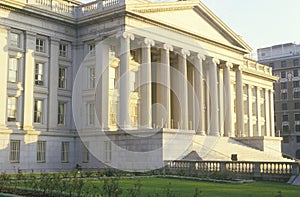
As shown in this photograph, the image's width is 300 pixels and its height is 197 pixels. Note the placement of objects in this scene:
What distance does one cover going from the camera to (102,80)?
45.0 metres

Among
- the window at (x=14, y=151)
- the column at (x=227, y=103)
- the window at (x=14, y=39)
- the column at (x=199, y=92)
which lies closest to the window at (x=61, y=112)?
the window at (x=14, y=151)

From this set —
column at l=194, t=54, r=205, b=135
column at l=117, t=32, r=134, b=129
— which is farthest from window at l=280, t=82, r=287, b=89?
column at l=117, t=32, r=134, b=129

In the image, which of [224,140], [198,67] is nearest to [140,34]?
[198,67]

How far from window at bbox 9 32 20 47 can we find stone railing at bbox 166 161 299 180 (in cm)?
1925

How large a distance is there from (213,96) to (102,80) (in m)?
16.9

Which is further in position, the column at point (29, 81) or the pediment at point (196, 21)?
the pediment at point (196, 21)

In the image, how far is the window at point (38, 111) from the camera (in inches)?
1740

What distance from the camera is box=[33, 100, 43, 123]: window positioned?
44.2 meters

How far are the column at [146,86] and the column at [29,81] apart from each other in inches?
420

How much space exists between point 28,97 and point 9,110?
211 cm

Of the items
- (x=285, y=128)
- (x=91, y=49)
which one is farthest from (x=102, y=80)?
(x=285, y=128)

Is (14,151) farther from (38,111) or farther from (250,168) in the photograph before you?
(250,168)

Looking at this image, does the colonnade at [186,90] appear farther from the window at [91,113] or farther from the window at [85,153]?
the window at [85,153]

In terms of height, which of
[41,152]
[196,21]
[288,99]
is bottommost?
[41,152]
